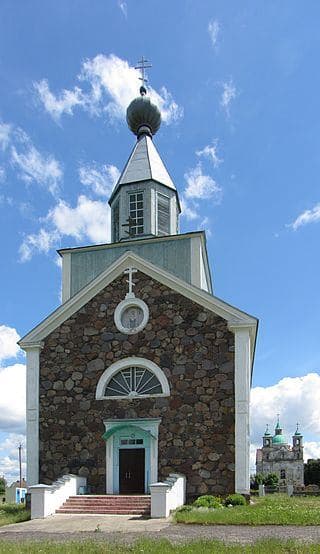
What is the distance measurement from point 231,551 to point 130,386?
10770 mm

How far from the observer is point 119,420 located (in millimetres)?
19375

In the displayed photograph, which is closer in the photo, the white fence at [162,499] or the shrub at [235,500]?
the white fence at [162,499]

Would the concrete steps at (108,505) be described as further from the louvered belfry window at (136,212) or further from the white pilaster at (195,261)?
the louvered belfry window at (136,212)

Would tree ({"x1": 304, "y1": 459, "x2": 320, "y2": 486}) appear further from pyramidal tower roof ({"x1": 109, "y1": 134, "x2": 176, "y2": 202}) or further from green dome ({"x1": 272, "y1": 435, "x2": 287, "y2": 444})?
pyramidal tower roof ({"x1": 109, "y1": 134, "x2": 176, "y2": 202})

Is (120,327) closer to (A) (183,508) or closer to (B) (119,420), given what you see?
(B) (119,420)

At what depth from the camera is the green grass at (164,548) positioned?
9.38 meters

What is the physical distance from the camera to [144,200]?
24.8 metres

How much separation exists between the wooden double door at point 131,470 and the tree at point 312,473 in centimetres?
5561

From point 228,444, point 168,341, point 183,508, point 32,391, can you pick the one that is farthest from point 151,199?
point 183,508

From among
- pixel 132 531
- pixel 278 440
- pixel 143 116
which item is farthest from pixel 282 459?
pixel 132 531

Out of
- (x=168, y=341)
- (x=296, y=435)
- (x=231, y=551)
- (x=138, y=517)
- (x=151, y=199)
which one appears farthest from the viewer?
(x=296, y=435)

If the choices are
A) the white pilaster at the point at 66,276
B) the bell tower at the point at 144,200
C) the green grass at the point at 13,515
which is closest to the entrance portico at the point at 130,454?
the green grass at the point at 13,515

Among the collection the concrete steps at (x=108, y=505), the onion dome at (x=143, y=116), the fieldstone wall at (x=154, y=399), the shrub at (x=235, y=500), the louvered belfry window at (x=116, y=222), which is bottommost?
the concrete steps at (x=108, y=505)

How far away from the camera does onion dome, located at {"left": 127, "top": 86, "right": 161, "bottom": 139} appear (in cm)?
2833
